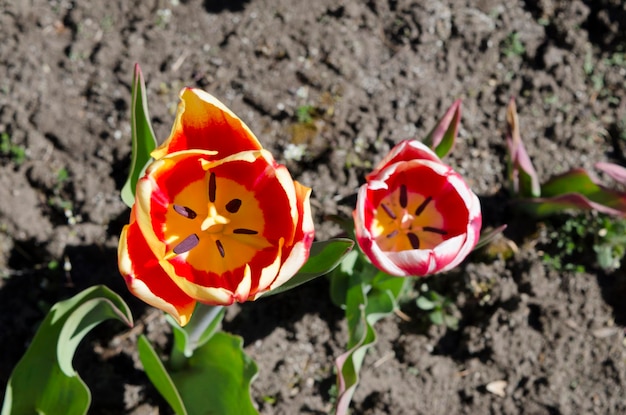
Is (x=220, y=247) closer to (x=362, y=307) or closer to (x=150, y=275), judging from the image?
(x=150, y=275)

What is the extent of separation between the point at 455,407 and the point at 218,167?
1388mm

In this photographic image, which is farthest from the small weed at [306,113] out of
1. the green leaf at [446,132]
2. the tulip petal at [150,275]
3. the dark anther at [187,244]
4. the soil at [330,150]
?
the tulip petal at [150,275]

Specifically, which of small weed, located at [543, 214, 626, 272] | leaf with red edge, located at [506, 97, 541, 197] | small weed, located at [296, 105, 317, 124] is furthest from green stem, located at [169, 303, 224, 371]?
small weed, located at [543, 214, 626, 272]

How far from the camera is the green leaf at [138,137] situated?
5.58 ft

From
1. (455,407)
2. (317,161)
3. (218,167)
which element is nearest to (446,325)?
(455,407)

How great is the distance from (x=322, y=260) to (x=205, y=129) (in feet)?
1.38

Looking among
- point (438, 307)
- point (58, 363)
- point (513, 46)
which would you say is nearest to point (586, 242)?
point (438, 307)

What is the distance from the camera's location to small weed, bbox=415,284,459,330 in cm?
247

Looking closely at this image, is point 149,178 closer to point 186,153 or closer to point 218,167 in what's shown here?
point 186,153

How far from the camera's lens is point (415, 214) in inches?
78.3

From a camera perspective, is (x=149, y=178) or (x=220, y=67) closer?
(x=149, y=178)

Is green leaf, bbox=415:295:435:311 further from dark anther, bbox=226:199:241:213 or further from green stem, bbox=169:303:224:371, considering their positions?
dark anther, bbox=226:199:241:213

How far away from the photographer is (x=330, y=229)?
2520mm

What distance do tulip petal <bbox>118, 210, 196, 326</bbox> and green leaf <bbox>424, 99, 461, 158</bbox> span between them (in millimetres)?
978
